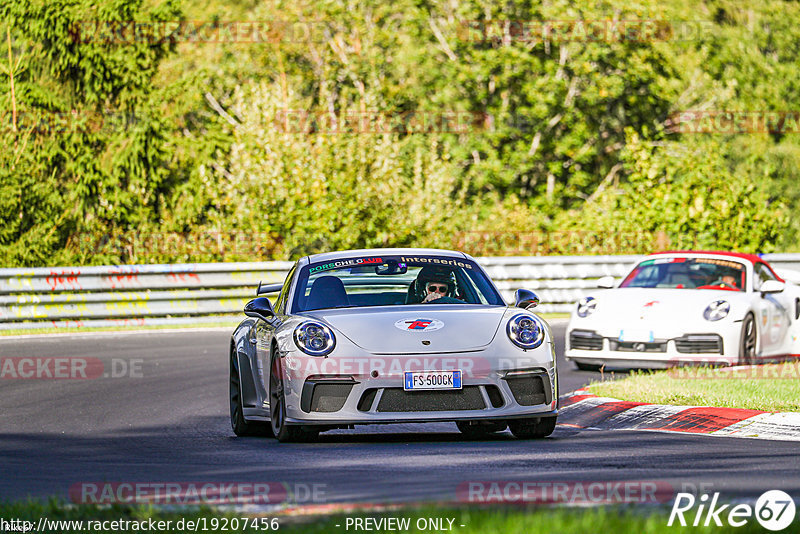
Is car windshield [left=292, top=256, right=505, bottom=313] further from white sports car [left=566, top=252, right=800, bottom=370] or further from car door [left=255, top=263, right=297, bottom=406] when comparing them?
white sports car [left=566, top=252, right=800, bottom=370]

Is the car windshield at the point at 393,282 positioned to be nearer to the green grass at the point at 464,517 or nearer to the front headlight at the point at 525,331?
the front headlight at the point at 525,331

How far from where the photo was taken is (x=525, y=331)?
9938 millimetres

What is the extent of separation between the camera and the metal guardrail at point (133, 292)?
Result: 22.4 m

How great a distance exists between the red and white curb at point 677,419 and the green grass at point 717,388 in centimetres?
20

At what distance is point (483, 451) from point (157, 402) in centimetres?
498

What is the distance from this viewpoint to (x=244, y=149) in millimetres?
30500

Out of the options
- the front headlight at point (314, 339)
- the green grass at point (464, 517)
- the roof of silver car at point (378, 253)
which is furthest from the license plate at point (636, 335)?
the green grass at point (464, 517)

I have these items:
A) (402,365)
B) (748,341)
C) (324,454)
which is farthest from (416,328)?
(748,341)

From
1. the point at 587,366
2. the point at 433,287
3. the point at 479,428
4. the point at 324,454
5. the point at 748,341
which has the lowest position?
the point at 587,366

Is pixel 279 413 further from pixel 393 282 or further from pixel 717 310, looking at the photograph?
pixel 717 310

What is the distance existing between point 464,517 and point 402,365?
366 centimetres

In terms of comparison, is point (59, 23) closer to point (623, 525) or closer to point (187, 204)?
point (187, 204)

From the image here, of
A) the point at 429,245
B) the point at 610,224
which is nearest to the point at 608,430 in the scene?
the point at 429,245

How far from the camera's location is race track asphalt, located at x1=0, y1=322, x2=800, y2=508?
24.7 ft
